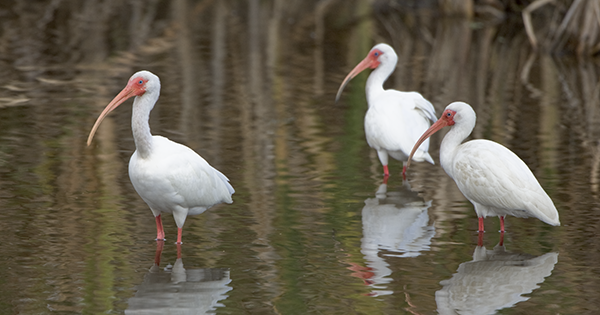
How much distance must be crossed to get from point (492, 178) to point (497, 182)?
5 centimetres

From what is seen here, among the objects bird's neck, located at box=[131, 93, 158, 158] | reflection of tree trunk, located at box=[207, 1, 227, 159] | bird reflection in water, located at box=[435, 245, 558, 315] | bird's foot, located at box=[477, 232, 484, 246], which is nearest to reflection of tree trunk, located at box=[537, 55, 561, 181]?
bird's foot, located at box=[477, 232, 484, 246]

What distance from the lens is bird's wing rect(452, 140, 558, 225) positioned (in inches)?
245

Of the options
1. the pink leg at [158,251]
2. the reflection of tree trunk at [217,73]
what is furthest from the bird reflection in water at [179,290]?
the reflection of tree trunk at [217,73]

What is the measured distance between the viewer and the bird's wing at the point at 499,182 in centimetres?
621

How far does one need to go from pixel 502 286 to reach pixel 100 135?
5.53 metres

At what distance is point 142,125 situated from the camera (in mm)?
5996

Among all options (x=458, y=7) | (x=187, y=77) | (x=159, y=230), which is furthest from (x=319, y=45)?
(x=159, y=230)

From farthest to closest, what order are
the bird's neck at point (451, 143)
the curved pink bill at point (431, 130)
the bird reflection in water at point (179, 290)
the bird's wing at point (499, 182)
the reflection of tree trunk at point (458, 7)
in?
the reflection of tree trunk at point (458, 7) → the curved pink bill at point (431, 130) → the bird's neck at point (451, 143) → the bird's wing at point (499, 182) → the bird reflection in water at point (179, 290)

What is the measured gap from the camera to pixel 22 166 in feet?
26.9

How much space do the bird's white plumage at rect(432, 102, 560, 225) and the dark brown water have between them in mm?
308

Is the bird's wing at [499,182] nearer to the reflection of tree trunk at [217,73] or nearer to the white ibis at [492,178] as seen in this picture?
the white ibis at [492,178]

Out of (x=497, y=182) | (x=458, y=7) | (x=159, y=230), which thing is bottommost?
(x=159, y=230)

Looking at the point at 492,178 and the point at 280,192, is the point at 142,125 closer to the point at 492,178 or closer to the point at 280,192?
the point at 280,192

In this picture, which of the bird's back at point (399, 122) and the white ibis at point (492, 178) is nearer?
the white ibis at point (492, 178)
